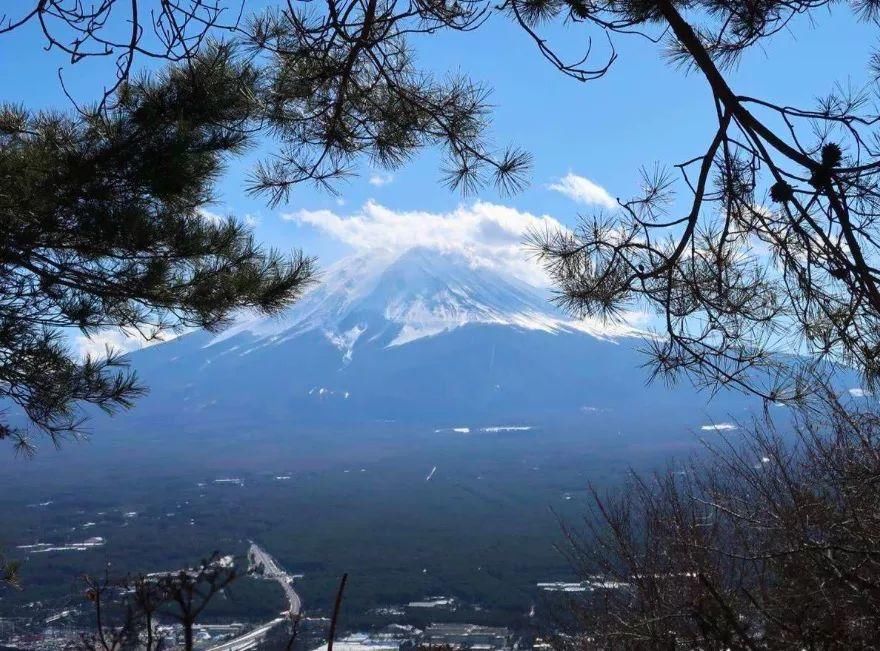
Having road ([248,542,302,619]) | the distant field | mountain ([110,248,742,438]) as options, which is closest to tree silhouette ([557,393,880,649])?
the distant field

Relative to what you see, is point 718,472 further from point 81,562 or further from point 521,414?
point 521,414

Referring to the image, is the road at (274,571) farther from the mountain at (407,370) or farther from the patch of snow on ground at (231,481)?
the mountain at (407,370)

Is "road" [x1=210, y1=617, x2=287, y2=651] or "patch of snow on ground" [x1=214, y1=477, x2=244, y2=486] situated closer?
"road" [x1=210, y1=617, x2=287, y2=651]

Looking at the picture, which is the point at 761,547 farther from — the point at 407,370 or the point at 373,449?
the point at 407,370

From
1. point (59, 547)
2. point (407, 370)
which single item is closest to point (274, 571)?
point (59, 547)

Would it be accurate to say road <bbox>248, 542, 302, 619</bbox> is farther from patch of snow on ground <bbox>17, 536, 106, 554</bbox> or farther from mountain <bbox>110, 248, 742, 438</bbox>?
mountain <bbox>110, 248, 742, 438</bbox>

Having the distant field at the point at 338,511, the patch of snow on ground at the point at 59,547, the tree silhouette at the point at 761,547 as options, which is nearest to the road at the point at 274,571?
the distant field at the point at 338,511

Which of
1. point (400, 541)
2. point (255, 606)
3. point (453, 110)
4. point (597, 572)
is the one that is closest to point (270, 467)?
point (400, 541)

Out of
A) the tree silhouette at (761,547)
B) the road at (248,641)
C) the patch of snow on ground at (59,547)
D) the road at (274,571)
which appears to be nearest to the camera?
the tree silhouette at (761,547)
